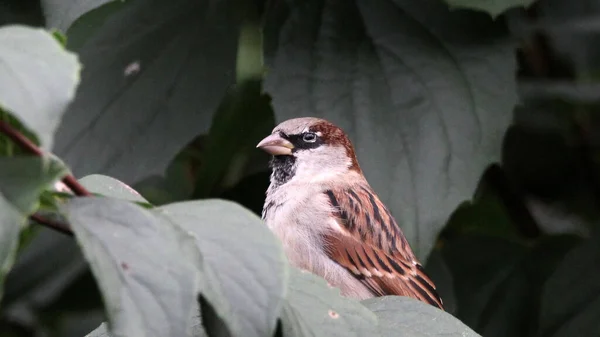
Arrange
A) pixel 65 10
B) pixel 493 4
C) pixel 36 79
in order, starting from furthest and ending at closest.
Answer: pixel 493 4
pixel 65 10
pixel 36 79

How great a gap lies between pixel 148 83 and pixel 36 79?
4.77 feet

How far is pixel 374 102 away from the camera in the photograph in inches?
78.5

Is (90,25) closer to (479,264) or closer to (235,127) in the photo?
(235,127)

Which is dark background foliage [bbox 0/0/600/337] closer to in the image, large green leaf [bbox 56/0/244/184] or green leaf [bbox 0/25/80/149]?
large green leaf [bbox 56/0/244/184]

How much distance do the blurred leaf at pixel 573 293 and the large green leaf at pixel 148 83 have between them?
0.89 m

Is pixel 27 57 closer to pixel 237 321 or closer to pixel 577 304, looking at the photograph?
pixel 237 321

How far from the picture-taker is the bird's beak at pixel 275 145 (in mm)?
A: 2125

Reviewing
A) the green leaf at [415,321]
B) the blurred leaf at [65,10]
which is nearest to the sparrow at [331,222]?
the blurred leaf at [65,10]

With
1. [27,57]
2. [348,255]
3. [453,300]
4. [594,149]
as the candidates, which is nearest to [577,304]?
[453,300]

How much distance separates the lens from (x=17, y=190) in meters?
0.70

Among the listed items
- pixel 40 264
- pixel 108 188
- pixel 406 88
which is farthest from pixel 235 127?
pixel 108 188

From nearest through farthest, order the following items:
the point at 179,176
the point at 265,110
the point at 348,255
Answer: the point at 348,255, the point at 265,110, the point at 179,176

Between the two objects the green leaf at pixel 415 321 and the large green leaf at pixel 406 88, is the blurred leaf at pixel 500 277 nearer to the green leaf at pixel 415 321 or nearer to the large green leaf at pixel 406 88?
the large green leaf at pixel 406 88

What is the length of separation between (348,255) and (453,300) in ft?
1.14
